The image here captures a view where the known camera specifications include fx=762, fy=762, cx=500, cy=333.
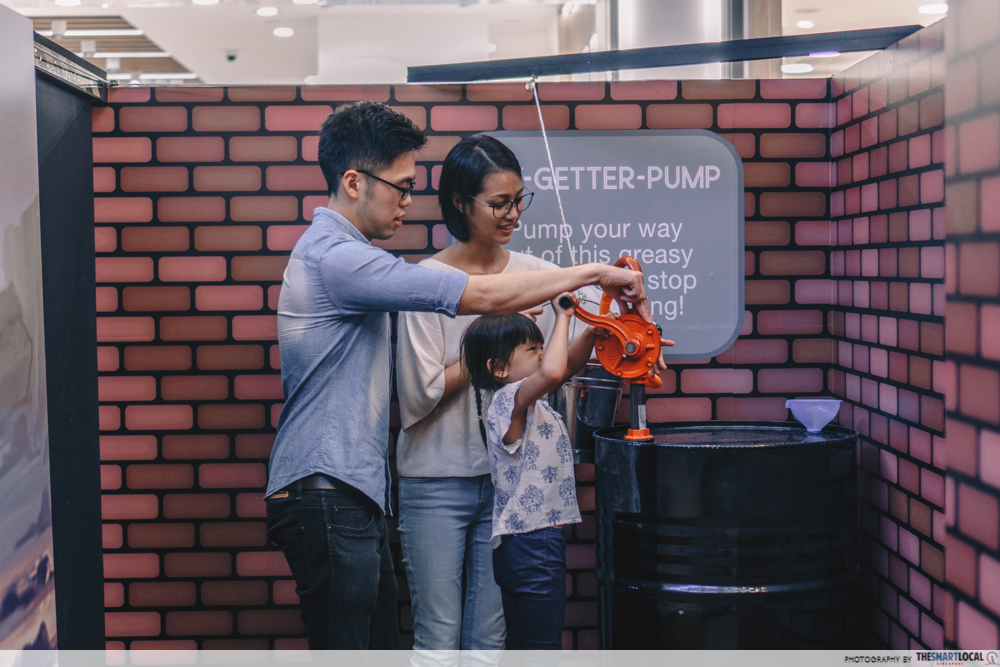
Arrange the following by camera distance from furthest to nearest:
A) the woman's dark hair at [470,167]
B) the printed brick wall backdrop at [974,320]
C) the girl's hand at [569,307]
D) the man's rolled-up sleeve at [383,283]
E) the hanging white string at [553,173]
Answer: the hanging white string at [553,173] → the woman's dark hair at [470,167] → the girl's hand at [569,307] → the man's rolled-up sleeve at [383,283] → the printed brick wall backdrop at [974,320]

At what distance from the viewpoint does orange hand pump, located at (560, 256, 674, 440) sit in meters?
1.72

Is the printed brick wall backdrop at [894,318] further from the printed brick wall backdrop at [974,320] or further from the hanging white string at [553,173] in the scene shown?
the printed brick wall backdrop at [974,320]

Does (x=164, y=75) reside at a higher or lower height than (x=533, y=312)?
higher

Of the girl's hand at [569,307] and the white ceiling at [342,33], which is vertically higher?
the white ceiling at [342,33]

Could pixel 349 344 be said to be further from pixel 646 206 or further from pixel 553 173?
pixel 646 206

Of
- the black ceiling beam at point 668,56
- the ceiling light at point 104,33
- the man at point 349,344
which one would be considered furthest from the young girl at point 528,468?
the ceiling light at point 104,33

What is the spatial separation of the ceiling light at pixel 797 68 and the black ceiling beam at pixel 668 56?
0.19 meters

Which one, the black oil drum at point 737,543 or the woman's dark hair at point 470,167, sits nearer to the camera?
the black oil drum at point 737,543

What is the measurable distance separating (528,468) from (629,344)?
391 millimetres

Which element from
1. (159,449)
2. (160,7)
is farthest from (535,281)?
(160,7)

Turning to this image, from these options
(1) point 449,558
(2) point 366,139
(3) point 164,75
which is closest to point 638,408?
(1) point 449,558

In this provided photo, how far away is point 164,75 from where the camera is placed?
7.65ft

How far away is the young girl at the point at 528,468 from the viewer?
69.7 inches

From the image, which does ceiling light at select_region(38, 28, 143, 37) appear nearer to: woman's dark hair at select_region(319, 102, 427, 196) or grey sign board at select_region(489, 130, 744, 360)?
woman's dark hair at select_region(319, 102, 427, 196)
